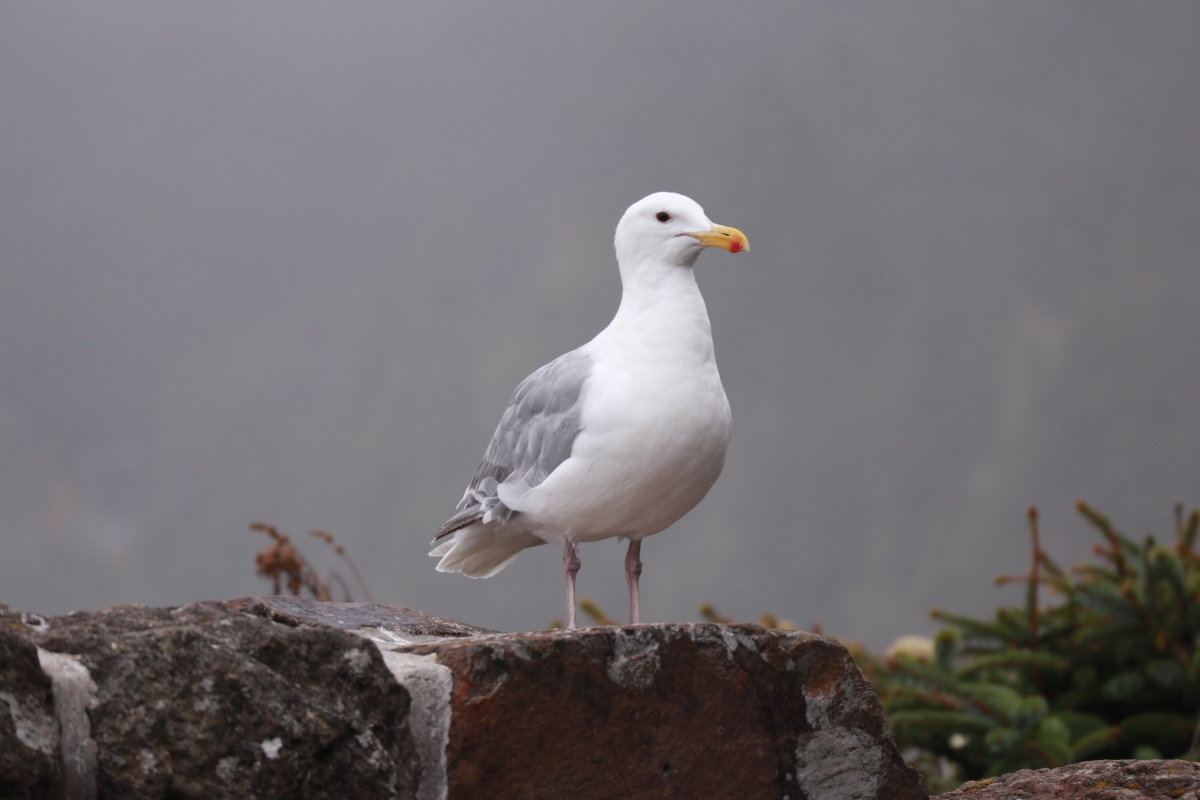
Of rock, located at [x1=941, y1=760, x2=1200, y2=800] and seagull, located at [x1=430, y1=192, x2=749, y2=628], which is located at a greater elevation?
seagull, located at [x1=430, y1=192, x2=749, y2=628]

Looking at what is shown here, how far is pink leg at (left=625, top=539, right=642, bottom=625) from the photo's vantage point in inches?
134

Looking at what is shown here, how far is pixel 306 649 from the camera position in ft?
6.37

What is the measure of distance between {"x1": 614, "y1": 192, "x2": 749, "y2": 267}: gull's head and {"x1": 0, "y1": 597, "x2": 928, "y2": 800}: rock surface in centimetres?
135

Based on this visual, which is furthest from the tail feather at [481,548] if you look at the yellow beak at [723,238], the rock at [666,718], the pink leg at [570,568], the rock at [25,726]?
the rock at [25,726]

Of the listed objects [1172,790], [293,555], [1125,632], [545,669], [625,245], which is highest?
[625,245]

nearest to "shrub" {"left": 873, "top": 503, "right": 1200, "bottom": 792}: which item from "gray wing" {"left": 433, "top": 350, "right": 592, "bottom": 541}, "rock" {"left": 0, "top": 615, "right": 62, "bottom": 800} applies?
"gray wing" {"left": 433, "top": 350, "right": 592, "bottom": 541}

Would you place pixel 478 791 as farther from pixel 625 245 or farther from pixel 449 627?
pixel 625 245

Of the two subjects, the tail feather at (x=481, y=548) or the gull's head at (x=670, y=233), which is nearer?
the gull's head at (x=670, y=233)

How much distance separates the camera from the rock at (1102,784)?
102 inches

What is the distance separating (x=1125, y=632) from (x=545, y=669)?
405cm

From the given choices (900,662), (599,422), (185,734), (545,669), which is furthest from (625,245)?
(900,662)

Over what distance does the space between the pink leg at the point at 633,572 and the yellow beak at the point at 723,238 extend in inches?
38.0

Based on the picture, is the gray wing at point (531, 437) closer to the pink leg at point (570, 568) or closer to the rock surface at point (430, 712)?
the pink leg at point (570, 568)

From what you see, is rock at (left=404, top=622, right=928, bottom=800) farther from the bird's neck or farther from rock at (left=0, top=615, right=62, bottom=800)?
the bird's neck
